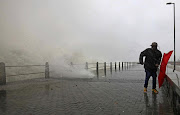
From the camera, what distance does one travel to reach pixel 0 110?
351 centimetres

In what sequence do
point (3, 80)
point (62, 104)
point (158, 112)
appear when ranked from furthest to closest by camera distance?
point (3, 80), point (62, 104), point (158, 112)

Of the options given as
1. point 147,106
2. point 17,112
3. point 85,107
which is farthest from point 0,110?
point 147,106

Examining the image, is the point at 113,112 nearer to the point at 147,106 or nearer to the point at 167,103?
the point at 147,106

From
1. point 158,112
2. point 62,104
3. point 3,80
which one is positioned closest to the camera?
point 158,112

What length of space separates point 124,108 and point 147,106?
1.85 ft

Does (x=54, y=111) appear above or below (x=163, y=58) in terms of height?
below

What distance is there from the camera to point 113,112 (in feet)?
11.0

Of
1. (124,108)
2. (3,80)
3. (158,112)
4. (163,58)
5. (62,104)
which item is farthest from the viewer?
(3,80)

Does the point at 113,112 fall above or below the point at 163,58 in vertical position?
below

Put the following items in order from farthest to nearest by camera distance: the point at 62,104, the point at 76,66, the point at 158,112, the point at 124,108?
the point at 76,66, the point at 62,104, the point at 124,108, the point at 158,112

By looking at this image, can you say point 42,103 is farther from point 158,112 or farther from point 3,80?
point 3,80

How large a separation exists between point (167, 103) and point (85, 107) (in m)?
1.96

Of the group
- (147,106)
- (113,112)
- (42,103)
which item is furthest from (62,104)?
(147,106)

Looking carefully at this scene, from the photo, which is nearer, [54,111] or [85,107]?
[54,111]
